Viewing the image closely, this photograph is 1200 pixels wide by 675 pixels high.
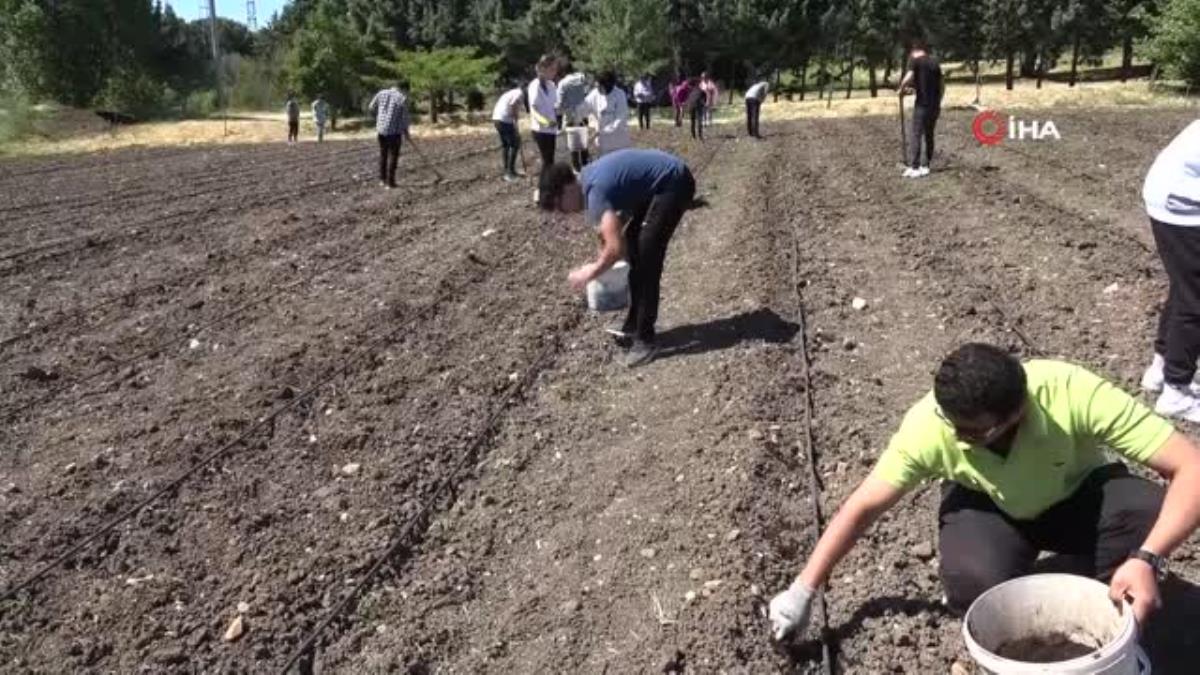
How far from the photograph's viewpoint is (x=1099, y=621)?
2646 millimetres

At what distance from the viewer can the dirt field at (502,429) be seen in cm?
347

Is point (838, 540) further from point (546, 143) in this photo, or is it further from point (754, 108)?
point (754, 108)

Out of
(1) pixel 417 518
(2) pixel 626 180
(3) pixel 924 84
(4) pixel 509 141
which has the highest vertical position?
(3) pixel 924 84

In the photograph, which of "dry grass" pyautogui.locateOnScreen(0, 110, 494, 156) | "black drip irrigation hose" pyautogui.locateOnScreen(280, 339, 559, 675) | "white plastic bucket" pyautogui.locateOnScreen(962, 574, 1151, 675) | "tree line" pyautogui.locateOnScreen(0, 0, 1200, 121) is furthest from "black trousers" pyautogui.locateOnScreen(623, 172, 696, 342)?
"tree line" pyautogui.locateOnScreen(0, 0, 1200, 121)

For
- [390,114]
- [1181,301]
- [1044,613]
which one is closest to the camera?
[1044,613]

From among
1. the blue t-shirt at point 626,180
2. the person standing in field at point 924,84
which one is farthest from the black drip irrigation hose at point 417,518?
the person standing in field at point 924,84

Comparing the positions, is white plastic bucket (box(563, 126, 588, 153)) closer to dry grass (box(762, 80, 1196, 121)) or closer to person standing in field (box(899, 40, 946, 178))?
person standing in field (box(899, 40, 946, 178))

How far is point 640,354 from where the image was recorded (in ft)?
19.2

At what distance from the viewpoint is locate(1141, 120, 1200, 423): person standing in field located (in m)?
4.15

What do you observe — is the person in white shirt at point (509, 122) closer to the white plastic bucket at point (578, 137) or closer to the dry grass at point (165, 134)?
the white plastic bucket at point (578, 137)

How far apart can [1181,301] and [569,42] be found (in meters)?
38.8

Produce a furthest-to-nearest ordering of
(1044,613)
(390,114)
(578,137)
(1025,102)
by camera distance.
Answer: (1025,102) < (390,114) < (578,137) < (1044,613)

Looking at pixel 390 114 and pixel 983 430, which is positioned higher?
pixel 390 114

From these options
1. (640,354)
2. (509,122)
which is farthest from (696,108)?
(640,354)
